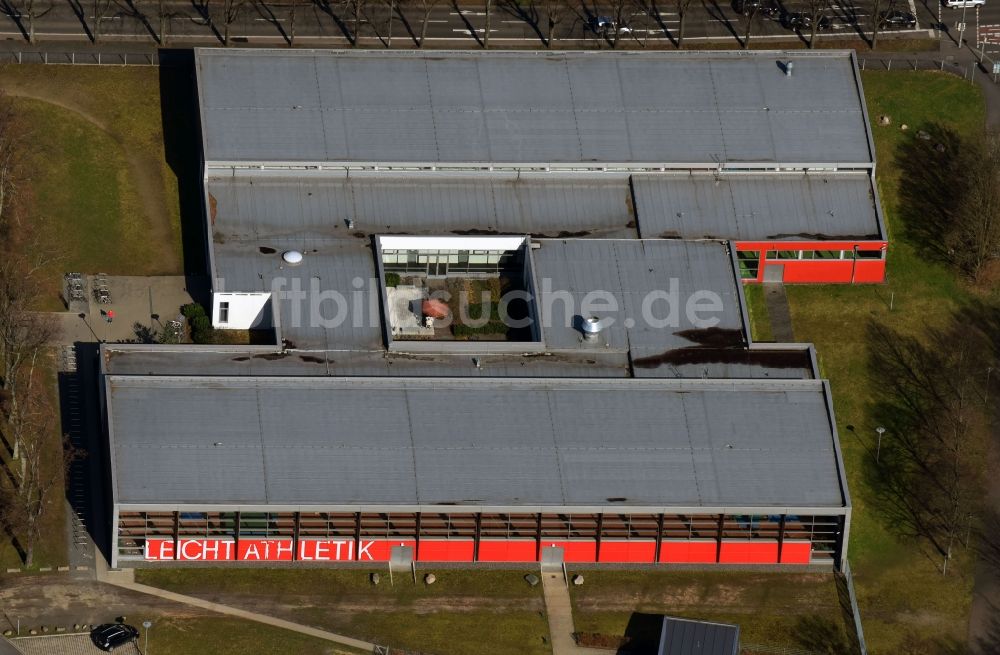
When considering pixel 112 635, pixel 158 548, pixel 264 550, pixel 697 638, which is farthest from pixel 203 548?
pixel 697 638

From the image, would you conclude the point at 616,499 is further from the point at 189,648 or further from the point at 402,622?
the point at 189,648

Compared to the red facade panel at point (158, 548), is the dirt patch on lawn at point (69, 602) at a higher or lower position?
lower

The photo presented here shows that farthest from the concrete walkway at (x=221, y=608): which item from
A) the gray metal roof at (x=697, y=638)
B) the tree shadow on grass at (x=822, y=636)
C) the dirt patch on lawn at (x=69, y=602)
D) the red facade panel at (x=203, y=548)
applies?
the tree shadow on grass at (x=822, y=636)

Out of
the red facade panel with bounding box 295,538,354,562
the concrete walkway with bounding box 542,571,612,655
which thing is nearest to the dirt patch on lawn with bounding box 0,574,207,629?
the red facade panel with bounding box 295,538,354,562

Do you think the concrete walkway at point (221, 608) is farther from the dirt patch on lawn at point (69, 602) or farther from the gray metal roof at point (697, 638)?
the gray metal roof at point (697, 638)

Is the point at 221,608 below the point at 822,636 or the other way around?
the other way around

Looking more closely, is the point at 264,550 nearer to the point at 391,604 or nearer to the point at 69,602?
the point at 391,604

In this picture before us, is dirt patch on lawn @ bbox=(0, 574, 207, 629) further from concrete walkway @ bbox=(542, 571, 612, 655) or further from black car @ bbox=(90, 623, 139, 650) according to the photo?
concrete walkway @ bbox=(542, 571, 612, 655)
